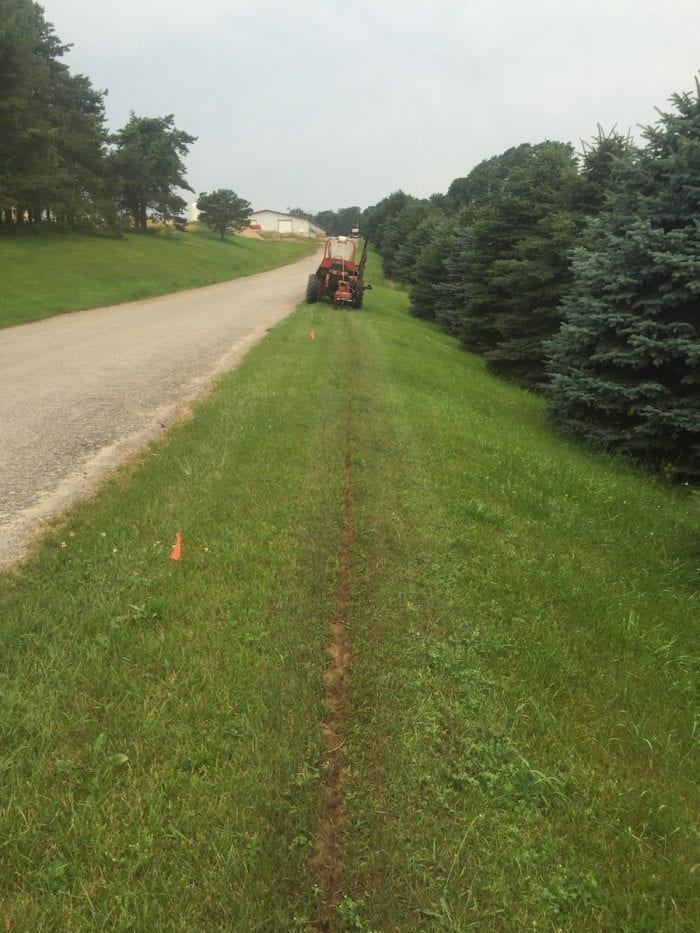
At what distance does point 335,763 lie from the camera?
2480 mm

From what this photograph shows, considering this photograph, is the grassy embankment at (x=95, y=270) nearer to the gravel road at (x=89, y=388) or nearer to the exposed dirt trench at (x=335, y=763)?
the gravel road at (x=89, y=388)

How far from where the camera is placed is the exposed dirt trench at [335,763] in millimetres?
1993

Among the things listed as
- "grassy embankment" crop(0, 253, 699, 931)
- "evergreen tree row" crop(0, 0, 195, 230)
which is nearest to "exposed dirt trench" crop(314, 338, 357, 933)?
"grassy embankment" crop(0, 253, 699, 931)

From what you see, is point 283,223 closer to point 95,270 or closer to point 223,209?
point 223,209

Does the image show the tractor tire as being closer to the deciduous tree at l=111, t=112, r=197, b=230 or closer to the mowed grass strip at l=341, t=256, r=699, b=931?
the mowed grass strip at l=341, t=256, r=699, b=931

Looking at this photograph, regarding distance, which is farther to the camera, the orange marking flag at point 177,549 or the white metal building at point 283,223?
the white metal building at point 283,223

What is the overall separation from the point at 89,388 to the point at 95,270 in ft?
63.1

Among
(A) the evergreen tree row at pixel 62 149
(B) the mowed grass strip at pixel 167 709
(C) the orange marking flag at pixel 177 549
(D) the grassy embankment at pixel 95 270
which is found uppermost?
(A) the evergreen tree row at pixel 62 149

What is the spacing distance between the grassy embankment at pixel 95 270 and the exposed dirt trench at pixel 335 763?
43.6ft

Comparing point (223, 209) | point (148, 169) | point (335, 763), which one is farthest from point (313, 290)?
point (223, 209)

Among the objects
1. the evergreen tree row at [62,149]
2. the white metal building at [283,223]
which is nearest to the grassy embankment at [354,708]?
the evergreen tree row at [62,149]

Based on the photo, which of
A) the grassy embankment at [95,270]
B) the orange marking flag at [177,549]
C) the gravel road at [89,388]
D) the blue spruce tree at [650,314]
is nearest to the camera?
the orange marking flag at [177,549]

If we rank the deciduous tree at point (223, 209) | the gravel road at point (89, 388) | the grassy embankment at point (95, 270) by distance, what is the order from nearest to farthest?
the gravel road at point (89, 388)
the grassy embankment at point (95, 270)
the deciduous tree at point (223, 209)

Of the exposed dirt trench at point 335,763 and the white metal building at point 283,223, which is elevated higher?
the white metal building at point 283,223
